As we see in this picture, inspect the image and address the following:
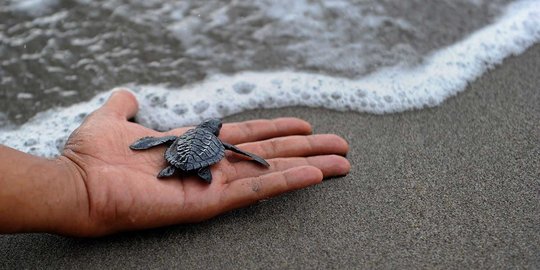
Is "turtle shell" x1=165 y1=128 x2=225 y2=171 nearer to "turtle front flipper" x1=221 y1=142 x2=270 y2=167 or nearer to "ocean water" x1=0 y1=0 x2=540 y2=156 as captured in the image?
"turtle front flipper" x1=221 y1=142 x2=270 y2=167

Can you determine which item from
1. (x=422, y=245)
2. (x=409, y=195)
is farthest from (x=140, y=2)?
(x=422, y=245)

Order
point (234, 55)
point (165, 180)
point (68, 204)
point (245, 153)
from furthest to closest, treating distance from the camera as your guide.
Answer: point (234, 55) < point (245, 153) < point (165, 180) < point (68, 204)

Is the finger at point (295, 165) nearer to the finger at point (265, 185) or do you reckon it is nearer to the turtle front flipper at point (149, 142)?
the finger at point (265, 185)

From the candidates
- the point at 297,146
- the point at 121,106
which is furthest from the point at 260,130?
the point at 121,106

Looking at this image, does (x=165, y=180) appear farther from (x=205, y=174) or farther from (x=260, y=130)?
(x=260, y=130)

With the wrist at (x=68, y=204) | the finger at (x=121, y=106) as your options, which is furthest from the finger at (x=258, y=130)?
the wrist at (x=68, y=204)

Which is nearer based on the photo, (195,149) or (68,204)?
(68,204)

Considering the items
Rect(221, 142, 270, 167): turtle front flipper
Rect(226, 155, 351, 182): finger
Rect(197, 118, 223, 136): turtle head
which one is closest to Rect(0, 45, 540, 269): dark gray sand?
Rect(226, 155, 351, 182): finger
